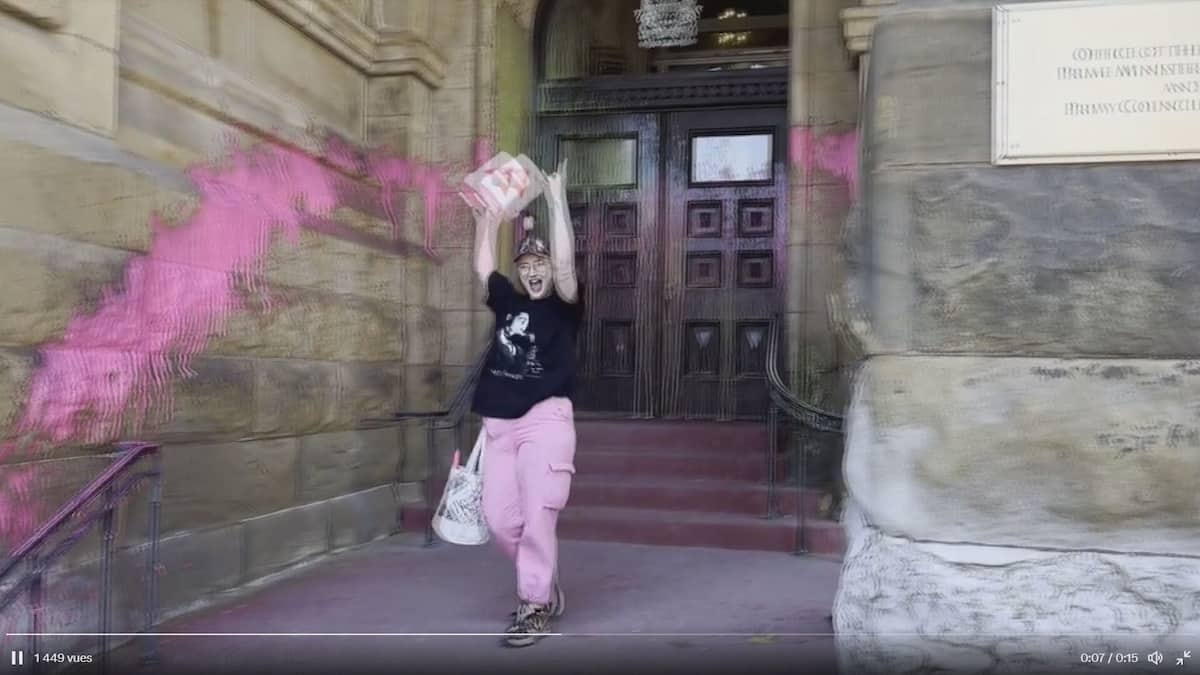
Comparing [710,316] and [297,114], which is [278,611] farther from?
[710,316]

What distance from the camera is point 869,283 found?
3.44 metres

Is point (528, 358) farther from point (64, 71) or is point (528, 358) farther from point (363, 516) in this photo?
point (363, 516)

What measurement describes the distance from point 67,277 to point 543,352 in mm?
2007

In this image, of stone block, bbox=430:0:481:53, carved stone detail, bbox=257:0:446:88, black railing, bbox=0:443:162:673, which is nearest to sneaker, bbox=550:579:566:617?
black railing, bbox=0:443:162:673

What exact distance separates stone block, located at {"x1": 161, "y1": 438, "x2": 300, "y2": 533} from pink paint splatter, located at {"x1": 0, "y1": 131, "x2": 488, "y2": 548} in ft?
1.11

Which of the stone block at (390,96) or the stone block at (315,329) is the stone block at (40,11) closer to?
the stone block at (315,329)

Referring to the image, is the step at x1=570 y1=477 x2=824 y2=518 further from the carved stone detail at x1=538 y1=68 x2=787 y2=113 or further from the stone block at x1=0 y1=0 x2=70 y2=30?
the stone block at x1=0 y1=0 x2=70 y2=30

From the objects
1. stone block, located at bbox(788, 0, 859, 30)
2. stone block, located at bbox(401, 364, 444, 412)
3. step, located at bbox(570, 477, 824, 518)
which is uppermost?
stone block, located at bbox(788, 0, 859, 30)

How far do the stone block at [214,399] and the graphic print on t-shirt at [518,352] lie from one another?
64.9 inches

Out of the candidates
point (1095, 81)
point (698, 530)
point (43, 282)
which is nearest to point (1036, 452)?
point (1095, 81)

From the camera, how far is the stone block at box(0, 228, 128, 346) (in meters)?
4.04

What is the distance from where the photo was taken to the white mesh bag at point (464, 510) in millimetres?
4668

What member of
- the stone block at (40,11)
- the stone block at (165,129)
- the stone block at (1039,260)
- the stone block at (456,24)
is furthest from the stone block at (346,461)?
the stone block at (1039,260)
